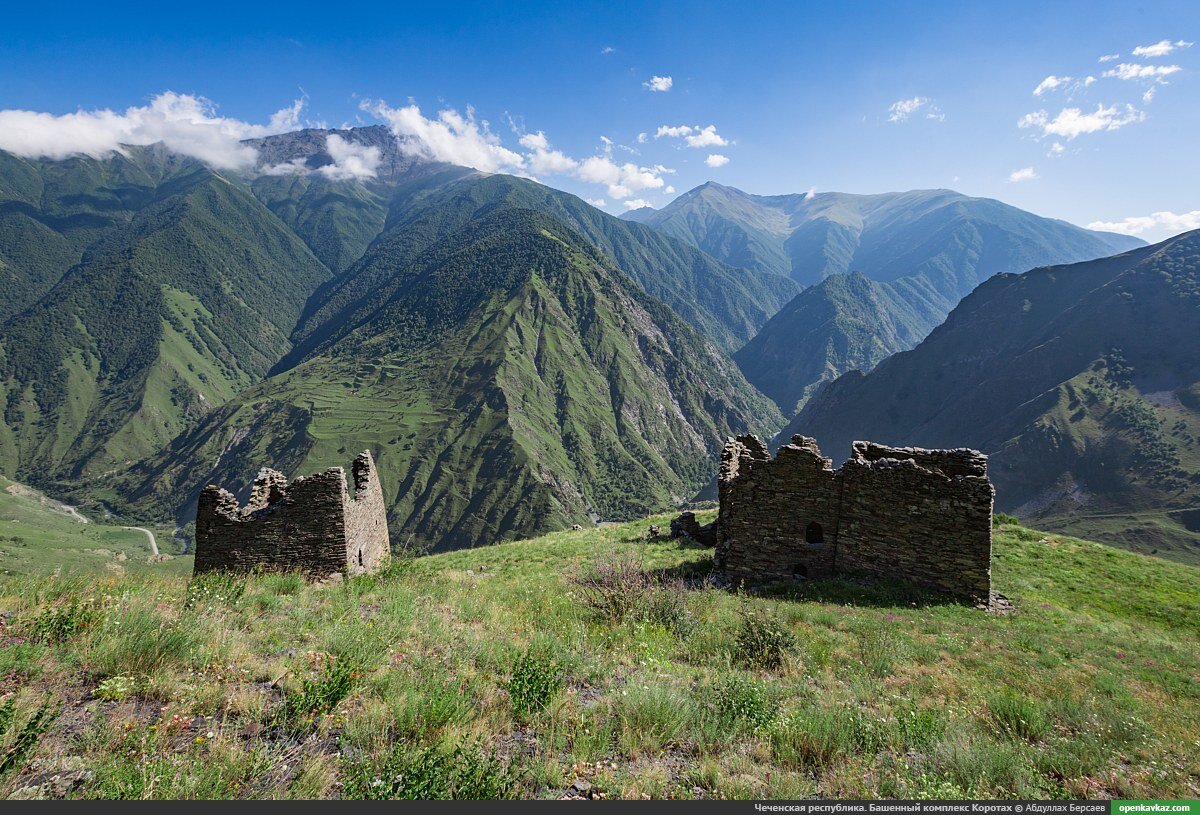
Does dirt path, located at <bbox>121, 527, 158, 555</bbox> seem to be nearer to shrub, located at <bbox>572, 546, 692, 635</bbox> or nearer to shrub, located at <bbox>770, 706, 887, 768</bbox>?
shrub, located at <bbox>572, 546, 692, 635</bbox>

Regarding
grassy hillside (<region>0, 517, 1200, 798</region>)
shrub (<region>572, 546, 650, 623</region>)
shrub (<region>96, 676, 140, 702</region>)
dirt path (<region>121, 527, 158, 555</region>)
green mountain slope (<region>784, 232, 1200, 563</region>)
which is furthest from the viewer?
dirt path (<region>121, 527, 158, 555</region>)

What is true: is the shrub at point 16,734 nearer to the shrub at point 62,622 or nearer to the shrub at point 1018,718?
the shrub at point 62,622

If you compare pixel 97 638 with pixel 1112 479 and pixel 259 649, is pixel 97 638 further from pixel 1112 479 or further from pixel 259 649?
pixel 1112 479

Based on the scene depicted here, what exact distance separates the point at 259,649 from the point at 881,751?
815 cm

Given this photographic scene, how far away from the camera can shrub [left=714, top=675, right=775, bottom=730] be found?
6656 millimetres

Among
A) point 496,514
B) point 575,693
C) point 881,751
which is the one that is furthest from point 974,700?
point 496,514

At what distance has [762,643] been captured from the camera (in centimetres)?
968

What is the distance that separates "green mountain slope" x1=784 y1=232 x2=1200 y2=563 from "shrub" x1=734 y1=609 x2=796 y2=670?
12275 centimetres

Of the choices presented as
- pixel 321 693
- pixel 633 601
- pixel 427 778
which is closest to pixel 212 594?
pixel 321 693

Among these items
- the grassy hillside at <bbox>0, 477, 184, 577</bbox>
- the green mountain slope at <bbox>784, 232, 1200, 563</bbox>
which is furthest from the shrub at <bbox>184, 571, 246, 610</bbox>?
the green mountain slope at <bbox>784, 232, 1200, 563</bbox>

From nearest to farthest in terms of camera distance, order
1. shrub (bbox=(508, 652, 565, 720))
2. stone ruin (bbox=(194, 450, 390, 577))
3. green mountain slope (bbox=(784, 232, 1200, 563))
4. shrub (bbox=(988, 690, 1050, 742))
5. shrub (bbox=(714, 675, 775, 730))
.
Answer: shrub (bbox=(508, 652, 565, 720)) → shrub (bbox=(714, 675, 775, 730)) → shrub (bbox=(988, 690, 1050, 742)) → stone ruin (bbox=(194, 450, 390, 577)) → green mountain slope (bbox=(784, 232, 1200, 563))

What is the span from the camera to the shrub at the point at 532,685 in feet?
20.7

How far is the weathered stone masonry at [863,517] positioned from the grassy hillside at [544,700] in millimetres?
3137

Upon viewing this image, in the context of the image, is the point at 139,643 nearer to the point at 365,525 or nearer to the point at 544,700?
the point at 544,700
